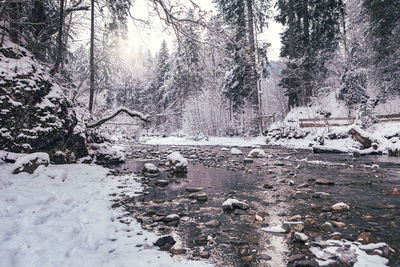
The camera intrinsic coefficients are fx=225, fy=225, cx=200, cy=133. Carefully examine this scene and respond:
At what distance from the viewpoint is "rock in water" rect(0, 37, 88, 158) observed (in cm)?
526

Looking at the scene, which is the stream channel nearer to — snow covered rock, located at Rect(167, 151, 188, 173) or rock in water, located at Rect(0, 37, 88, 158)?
snow covered rock, located at Rect(167, 151, 188, 173)

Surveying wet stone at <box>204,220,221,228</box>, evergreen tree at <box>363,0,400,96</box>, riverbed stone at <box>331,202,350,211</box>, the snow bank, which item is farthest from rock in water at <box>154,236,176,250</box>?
evergreen tree at <box>363,0,400,96</box>

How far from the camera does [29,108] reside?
573 cm

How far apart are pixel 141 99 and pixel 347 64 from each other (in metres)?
17.2

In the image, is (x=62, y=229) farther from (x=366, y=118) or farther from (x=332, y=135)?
(x=366, y=118)

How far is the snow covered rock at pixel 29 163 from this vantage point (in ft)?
14.5

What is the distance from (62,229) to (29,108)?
4378mm

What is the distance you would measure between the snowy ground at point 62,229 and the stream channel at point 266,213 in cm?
31

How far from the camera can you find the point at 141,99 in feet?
41.9

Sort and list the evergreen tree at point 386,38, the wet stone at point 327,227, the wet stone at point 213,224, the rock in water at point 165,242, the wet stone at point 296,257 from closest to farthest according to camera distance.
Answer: the wet stone at point 296,257, the rock in water at point 165,242, the wet stone at point 327,227, the wet stone at point 213,224, the evergreen tree at point 386,38

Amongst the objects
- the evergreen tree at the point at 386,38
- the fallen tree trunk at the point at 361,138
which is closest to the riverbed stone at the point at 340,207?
the fallen tree trunk at the point at 361,138

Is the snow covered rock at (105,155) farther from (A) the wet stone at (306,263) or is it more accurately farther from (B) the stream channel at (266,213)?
(A) the wet stone at (306,263)

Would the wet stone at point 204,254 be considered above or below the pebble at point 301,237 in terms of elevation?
below

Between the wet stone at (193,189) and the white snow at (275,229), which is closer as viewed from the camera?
the white snow at (275,229)
